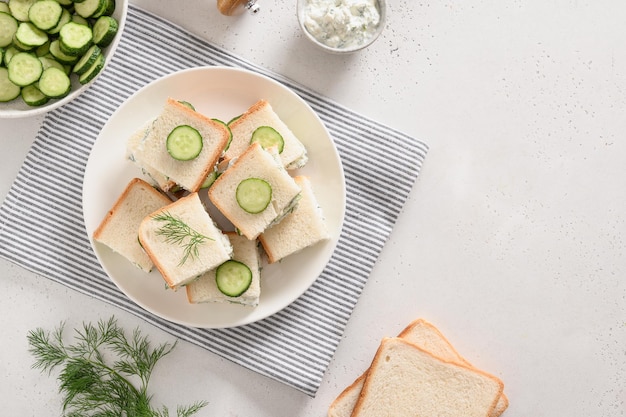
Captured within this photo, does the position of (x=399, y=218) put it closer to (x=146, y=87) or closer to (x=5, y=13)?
(x=146, y=87)

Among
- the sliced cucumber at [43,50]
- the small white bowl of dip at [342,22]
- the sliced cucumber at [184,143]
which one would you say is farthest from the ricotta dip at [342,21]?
the sliced cucumber at [43,50]

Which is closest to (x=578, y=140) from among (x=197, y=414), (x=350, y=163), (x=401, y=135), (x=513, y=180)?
(x=513, y=180)

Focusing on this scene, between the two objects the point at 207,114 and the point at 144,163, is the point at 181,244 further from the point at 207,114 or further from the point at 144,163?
the point at 207,114

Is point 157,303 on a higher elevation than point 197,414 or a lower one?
higher

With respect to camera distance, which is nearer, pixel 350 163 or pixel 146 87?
pixel 146 87

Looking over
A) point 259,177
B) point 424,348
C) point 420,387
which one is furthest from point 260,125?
point 420,387

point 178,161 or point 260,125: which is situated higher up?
point 260,125
